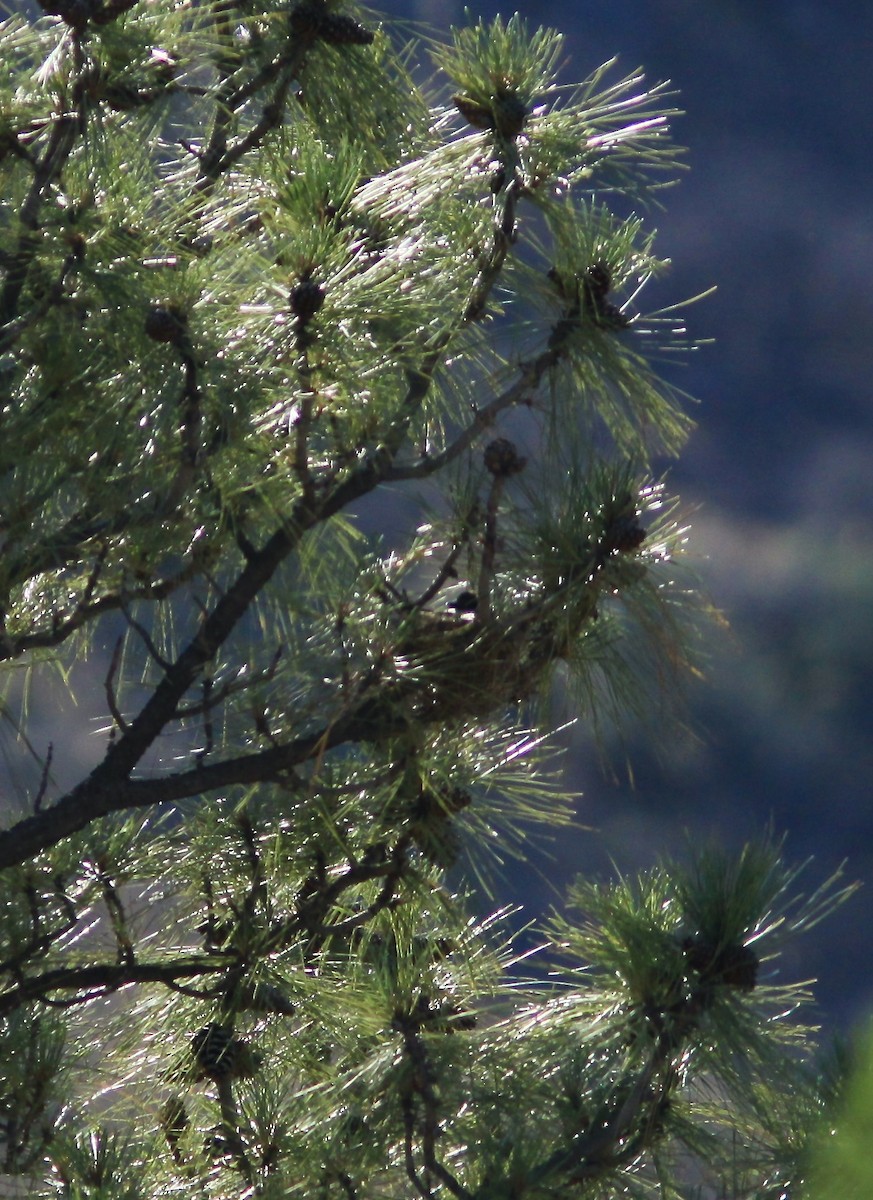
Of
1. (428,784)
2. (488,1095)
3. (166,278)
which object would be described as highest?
(166,278)

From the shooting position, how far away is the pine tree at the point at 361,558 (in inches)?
28.5

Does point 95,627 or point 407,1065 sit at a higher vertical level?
point 95,627

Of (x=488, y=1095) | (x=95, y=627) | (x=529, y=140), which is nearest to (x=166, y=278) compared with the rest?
(x=529, y=140)

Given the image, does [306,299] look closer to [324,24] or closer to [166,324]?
[166,324]

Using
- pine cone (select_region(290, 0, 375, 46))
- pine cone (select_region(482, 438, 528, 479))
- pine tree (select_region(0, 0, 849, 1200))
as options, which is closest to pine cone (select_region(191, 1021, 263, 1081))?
pine tree (select_region(0, 0, 849, 1200))

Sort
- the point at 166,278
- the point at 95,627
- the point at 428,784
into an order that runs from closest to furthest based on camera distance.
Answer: the point at 166,278 → the point at 428,784 → the point at 95,627

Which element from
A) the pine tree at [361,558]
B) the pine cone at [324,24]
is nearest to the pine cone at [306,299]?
the pine tree at [361,558]

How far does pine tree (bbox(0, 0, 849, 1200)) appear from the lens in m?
0.72

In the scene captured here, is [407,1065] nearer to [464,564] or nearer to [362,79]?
[464,564]

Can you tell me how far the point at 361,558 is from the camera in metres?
0.87

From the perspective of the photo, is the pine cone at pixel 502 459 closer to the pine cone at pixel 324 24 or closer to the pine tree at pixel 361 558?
the pine tree at pixel 361 558

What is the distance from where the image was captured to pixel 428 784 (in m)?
0.81

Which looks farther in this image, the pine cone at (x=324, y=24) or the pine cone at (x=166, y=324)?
the pine cone at (x=324, y=24)

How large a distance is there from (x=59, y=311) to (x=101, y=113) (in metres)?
0.13
